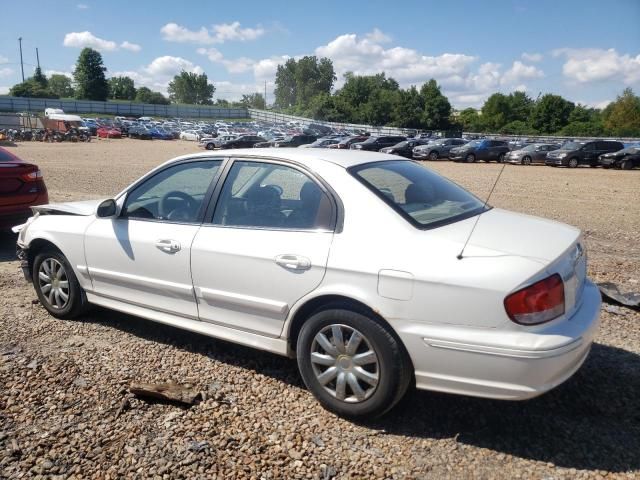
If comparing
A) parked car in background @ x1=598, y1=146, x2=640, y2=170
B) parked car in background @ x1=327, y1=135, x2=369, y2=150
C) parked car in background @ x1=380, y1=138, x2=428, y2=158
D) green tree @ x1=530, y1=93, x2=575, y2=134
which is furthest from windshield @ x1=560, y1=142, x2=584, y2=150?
green tree @ x1=530, y1=93, x2=575, y2=134

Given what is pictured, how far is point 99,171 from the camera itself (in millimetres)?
19484

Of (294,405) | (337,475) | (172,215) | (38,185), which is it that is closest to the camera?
(337,475)

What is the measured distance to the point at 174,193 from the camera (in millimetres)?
4078

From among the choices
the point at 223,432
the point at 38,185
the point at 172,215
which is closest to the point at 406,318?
the point at 223,432

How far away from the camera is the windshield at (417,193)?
3.15 m

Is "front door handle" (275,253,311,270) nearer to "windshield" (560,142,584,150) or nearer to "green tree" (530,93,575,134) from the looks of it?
"windshield" (560,142,584,150)

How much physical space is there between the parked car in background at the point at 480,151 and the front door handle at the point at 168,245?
30.7 meters

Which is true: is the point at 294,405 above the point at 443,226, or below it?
below

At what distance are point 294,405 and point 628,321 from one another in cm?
312

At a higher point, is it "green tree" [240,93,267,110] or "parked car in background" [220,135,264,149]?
"green tree" [240,93,267,110]

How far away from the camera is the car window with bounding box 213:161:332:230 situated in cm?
330

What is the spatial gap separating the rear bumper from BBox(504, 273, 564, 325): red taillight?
0.07 meters

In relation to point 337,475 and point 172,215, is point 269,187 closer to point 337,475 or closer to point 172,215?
point 172,215

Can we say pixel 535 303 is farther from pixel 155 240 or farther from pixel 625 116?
pixel 625 116
